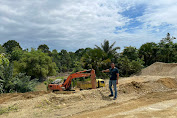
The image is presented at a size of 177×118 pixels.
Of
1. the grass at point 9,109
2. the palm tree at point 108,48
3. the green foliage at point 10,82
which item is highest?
the palm tree at point 108,48

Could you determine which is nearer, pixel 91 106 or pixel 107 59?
pixel 91 106

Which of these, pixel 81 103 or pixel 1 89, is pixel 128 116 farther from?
pixel 1 89

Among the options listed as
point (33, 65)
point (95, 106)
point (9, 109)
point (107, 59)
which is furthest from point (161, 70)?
point (9, 109)

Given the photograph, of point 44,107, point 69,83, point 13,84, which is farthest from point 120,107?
point 13,84

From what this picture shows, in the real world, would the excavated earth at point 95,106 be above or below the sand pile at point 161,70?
below

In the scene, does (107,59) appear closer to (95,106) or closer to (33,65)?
(33,65)

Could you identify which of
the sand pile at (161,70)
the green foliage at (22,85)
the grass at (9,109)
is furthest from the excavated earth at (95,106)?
the sand pile at (161,70)

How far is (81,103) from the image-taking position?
7.17m

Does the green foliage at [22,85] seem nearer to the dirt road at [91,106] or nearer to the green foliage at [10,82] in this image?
the green foliage at [10,82]

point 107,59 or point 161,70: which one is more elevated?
point 107,59

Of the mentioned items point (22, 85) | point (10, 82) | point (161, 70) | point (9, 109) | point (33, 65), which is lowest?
point (9, 109)

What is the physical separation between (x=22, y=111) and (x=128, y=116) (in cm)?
→ 419

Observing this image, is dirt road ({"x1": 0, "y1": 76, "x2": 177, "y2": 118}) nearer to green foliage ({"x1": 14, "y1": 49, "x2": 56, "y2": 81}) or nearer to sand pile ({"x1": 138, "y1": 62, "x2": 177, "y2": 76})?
sand pile ({"x1": 138, "y1": 62, "x2": 177, "y2": 76})

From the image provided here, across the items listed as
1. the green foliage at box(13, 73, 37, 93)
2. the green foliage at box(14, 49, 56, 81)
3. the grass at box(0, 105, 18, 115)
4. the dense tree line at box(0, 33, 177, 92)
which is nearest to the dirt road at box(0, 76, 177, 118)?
the grass at box(0, 105, 18, 115)
